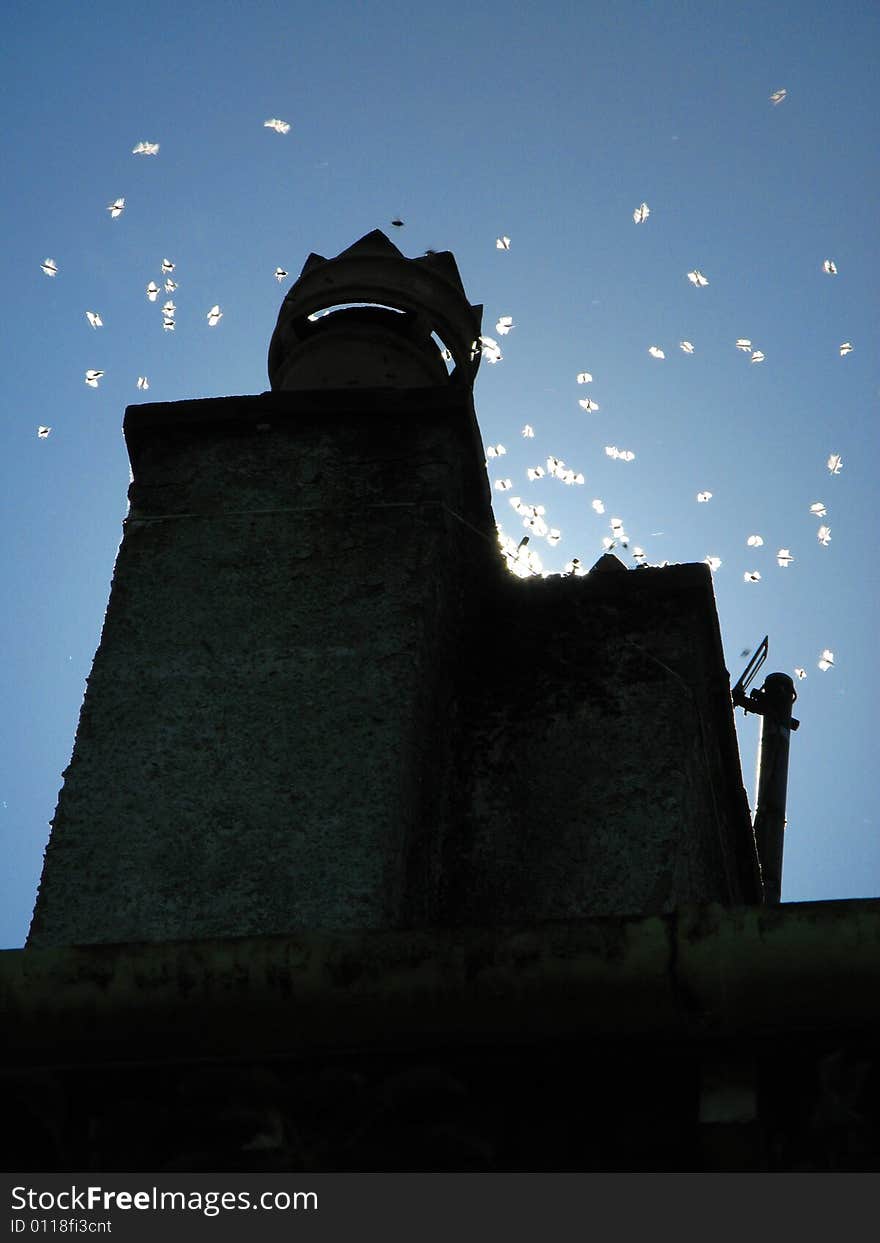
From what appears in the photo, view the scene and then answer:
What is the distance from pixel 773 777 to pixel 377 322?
2336mm

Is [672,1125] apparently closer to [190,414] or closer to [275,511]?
[275,511]

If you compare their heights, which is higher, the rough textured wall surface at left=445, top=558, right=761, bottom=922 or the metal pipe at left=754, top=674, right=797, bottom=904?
the metal pipe at left=754, top=674, right=797, bottom=904

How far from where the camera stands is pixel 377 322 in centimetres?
497

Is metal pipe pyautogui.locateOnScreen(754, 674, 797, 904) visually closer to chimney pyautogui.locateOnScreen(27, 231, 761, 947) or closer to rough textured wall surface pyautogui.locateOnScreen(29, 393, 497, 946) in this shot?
chimney pyautogui.locateOnScreen(27, 231, 761, 947)

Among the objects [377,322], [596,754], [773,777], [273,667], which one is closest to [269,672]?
[273,667]

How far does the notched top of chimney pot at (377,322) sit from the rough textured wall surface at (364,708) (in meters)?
0.57

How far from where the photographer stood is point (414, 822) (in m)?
3.63

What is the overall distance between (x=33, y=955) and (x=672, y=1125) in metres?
0.90

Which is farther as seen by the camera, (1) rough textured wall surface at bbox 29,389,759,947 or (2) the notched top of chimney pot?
(2) the notched top of chimney pot

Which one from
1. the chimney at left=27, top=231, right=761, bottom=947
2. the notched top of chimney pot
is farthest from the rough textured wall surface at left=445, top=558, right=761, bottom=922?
the notched top of chimney pot

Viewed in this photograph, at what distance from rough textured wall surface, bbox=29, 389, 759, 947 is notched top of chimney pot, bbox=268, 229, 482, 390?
0.57 metres

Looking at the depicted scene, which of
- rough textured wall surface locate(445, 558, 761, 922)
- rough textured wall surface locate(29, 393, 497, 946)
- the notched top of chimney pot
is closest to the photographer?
rough textured wall surface locate(29, 393, 497, 946)

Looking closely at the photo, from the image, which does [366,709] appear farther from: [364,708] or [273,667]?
[273,667]

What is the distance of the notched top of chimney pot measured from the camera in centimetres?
487
